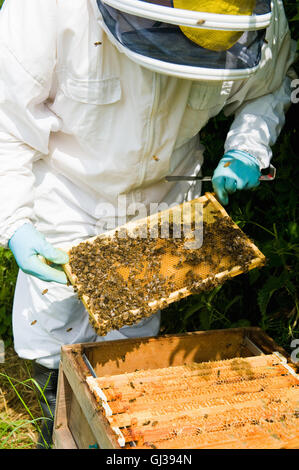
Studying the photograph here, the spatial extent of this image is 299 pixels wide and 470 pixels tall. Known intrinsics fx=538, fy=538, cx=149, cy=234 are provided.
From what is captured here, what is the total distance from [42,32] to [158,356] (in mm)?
1830

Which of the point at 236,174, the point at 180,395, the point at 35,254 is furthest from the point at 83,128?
the point at 180,395

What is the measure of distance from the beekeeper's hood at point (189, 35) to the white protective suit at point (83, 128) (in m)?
0.32

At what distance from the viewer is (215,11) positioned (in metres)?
2.28

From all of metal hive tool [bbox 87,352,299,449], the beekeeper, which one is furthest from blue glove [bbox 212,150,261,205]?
metal hive tool [bbox 87,352,299,449]

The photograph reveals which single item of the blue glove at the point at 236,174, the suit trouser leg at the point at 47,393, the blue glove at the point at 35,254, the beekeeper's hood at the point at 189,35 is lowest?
the suit trouser leg at the point at 47,393

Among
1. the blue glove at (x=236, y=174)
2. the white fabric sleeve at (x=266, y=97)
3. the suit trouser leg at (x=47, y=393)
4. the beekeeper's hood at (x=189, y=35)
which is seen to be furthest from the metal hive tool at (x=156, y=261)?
the suit trouser leg at (x=47, y=393)

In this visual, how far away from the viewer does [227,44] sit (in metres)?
2.49

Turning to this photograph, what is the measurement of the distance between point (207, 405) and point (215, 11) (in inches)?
67.0

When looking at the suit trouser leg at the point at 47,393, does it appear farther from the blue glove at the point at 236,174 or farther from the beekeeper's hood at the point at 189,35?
the beekeeper's hood at the point at 189,35

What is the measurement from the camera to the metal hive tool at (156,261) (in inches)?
105

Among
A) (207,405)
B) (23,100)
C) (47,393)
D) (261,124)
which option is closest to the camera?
(207,405)

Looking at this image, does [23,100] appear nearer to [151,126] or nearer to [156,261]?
[151,126]

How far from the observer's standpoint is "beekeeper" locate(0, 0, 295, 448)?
244 cm

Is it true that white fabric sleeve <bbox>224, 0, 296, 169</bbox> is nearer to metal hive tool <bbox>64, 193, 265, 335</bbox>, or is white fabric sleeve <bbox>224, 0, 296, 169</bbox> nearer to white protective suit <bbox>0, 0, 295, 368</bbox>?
white protective suit <bbox>0, 0, 295, 368</bbox>
